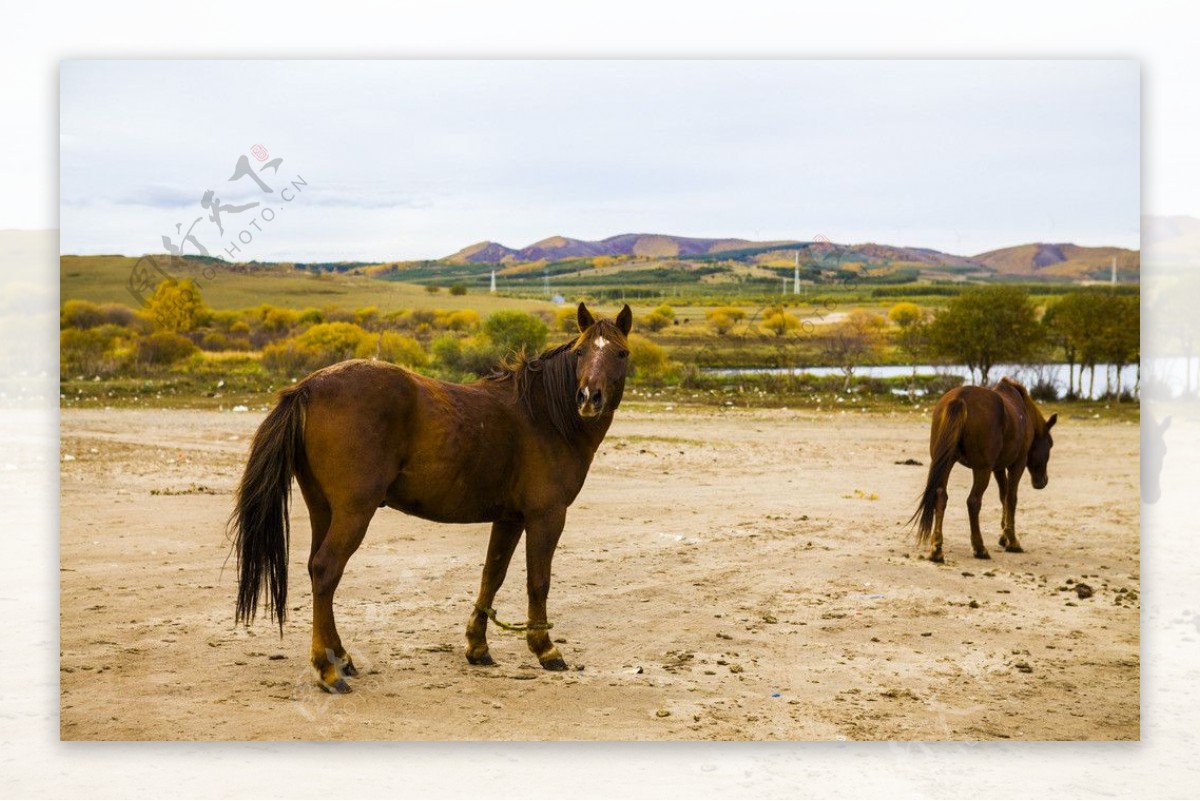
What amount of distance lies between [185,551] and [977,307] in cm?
777

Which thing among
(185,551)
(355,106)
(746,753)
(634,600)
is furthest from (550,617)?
(355,106)

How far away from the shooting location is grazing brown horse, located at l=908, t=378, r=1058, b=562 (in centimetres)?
853

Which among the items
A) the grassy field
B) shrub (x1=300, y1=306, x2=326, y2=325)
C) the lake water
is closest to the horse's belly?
the grassy field

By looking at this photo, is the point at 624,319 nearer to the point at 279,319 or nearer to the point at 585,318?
the point at 585,318

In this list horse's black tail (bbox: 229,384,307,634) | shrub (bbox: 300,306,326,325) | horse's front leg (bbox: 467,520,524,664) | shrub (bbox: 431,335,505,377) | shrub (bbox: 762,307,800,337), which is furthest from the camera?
shrub (bbox: 762,307,800,337)

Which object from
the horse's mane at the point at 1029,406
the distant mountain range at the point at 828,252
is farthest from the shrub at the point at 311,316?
the horse's mane at the point at 1029,406

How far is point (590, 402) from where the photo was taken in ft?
17.3

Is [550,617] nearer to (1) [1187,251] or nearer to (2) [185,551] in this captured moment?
(2) [185,551]

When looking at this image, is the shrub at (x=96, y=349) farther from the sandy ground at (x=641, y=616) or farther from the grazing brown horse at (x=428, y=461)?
the grazing brown horse at (x=428, y=461)

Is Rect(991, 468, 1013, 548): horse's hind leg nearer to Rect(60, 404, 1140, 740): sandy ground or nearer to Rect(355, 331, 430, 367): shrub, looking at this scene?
Rect(60, 404, 1140, 740): sandy ground

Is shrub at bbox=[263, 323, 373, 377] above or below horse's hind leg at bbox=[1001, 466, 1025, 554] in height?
above

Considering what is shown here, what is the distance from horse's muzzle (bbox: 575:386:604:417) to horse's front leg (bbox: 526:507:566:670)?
609 millimetres

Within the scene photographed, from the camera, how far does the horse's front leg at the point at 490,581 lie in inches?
229

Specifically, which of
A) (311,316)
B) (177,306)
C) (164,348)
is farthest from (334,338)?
(177,306)
